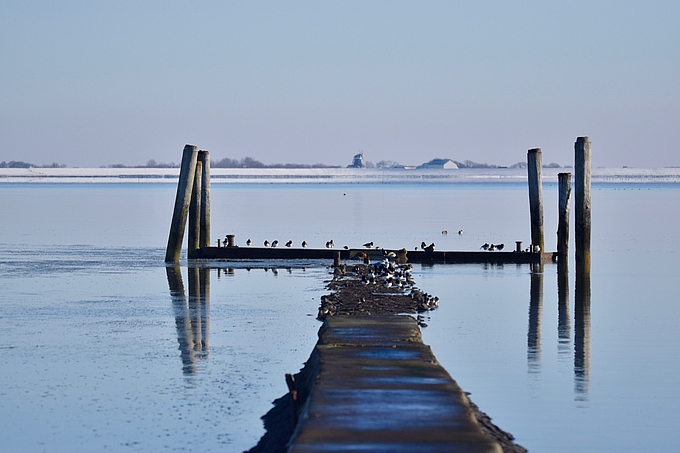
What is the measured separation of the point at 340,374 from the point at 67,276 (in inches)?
552

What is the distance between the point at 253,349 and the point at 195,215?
12.5 m

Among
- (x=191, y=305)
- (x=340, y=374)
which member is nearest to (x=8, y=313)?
(x=191, y=305)

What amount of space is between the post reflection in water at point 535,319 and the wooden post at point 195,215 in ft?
26.5

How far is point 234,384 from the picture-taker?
38.0 ft

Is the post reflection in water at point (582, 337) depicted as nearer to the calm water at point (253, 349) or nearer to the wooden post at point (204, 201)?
the calm water at point (253, 349)

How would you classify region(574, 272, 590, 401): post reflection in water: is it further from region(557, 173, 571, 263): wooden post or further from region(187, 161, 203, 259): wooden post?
region(187, 161, 203, 259): wooden post

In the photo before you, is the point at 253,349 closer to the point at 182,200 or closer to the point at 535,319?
the point at 535,319

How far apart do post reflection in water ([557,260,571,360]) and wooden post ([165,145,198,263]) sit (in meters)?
8.57

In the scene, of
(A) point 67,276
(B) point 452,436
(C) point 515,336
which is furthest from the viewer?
(A) point 67,276

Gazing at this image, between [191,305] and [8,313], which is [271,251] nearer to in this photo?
[191,305]

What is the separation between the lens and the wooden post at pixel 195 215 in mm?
25984

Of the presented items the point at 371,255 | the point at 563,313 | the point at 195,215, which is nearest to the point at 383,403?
the point at 563,313

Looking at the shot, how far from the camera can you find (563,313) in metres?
18.1

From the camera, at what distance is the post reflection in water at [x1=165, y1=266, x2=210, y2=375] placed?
43.8 feet
